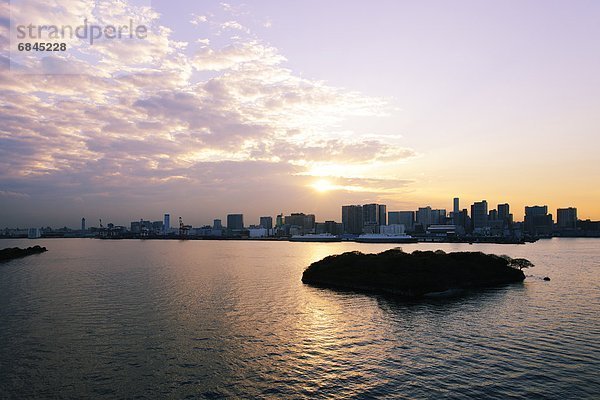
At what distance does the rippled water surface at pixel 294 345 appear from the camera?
35938 mm

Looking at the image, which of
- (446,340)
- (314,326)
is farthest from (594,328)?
(314,326)

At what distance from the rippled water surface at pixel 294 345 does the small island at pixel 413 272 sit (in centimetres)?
910

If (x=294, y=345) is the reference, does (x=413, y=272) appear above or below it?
above

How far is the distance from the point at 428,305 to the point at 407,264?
29948 millimetres

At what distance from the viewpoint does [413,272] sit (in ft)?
330

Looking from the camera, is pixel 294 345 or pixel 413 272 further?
pixel 413 272

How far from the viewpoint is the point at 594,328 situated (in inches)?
2194

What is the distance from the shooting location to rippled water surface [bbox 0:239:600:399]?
35.9m

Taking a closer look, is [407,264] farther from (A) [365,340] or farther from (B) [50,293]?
(B) [50,293]

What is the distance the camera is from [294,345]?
48.9 metres

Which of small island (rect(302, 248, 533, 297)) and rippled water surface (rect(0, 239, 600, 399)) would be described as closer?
rippled water surface (rect(0, 239, 600, 399))

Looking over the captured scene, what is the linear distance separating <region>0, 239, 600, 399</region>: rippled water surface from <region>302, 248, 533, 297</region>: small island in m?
9.10

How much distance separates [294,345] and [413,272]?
5977cm

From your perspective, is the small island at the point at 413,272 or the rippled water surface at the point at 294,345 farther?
the small island at the point at 413,272
